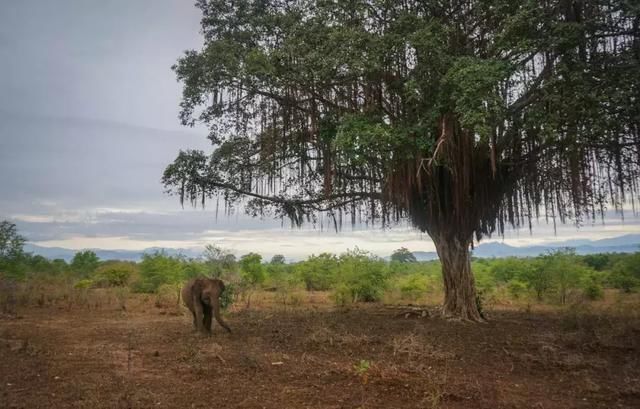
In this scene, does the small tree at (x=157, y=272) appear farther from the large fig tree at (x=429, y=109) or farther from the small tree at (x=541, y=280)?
the small tree at (x=541, y=280)

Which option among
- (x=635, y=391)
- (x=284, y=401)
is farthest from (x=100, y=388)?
(x=635, y=391)

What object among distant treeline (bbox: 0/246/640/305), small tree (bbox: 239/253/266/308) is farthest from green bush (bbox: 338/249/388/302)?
small tree (bbox: 239/253/266/308)

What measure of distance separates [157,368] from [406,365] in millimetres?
3479

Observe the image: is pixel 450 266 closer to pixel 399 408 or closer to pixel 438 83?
pixel 438 83

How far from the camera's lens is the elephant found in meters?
10.6

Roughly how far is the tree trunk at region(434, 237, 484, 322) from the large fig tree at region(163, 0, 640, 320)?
32mm

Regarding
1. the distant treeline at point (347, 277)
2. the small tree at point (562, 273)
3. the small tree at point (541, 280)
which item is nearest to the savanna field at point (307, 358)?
the distant treeline at point (347, 277)

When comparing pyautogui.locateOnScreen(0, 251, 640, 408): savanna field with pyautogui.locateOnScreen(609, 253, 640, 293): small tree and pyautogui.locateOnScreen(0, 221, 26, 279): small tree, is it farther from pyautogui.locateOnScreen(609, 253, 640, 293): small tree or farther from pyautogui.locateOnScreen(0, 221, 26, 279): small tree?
pyautogui.locateOnScreen(609, 253, 640, 293): small tree

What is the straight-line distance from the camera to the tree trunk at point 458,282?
39.8 ft

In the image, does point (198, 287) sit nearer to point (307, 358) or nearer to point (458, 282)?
point (307, 358)

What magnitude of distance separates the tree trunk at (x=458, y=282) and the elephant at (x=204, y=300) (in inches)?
213

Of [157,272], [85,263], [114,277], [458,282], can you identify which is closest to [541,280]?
[458,282]

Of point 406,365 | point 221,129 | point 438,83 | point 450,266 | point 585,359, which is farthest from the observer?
point 221,129

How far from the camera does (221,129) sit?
1324 centimetres
